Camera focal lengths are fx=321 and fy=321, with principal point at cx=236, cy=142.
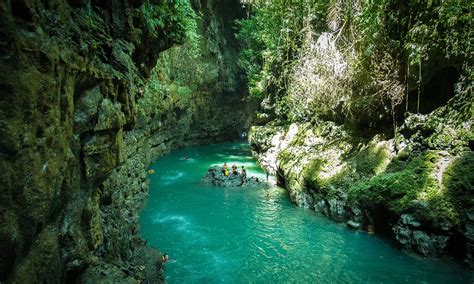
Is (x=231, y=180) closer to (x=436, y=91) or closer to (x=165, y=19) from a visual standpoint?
(x=436, y=91)

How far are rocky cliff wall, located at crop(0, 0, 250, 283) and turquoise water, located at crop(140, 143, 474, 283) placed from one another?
2704mm

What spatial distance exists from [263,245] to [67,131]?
949cm

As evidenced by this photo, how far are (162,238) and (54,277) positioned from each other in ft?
28.8

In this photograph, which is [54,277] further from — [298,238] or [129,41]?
[298,238]

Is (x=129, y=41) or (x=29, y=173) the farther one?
(x=129, y=41)

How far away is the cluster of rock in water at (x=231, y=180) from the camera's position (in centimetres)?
2056

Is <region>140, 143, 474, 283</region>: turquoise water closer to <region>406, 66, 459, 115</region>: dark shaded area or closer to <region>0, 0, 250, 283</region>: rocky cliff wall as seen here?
<region>0, 0, 250, 283</region>: rocky cliff wall

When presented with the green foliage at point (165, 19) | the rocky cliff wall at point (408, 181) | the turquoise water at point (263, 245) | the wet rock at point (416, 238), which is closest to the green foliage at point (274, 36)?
the green foliage at point (165, 19)

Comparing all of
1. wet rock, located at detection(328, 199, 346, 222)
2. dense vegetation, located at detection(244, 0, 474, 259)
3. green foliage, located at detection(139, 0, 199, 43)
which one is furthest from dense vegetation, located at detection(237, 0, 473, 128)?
wet rock, located at detection(328, 199, 346, 222)

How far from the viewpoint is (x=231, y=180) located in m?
20.8

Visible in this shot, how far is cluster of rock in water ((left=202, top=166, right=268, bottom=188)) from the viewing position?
20562 millimetres

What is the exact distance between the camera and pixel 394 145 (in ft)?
44.3

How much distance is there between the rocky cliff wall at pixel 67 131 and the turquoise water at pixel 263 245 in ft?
8.87

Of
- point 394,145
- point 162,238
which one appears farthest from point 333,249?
point 162,238
